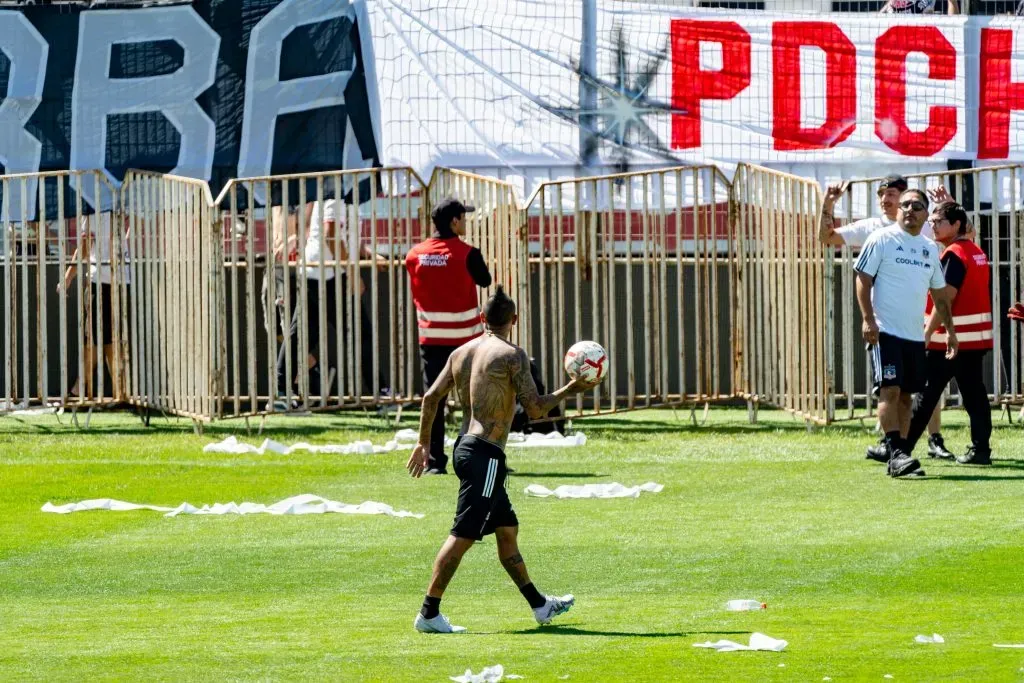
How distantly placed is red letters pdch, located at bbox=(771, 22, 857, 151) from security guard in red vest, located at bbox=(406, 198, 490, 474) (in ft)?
18.9

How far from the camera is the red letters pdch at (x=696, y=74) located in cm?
1944

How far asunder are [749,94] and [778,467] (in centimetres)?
579

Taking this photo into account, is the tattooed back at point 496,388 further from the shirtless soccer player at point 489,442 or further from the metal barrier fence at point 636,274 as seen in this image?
the metal barrier fence at point 636,274

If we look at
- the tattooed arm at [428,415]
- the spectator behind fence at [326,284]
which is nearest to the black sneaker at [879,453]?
the spectator behind fence at [326,284]

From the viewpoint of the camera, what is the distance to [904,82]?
19375 millimetres

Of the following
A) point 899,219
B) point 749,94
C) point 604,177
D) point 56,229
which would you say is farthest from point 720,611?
point 56,229

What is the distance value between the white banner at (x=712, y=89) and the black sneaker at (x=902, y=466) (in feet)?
20.7

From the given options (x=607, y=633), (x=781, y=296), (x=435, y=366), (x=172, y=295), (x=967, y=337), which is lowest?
(x=607, y=633)

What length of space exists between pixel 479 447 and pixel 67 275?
10.9 m

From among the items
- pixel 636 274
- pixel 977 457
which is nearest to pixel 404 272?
pixel 636 274

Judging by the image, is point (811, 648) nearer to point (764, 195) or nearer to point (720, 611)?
point (720, 611)

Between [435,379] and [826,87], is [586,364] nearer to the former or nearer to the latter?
[435,379]

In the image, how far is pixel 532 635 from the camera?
8211 millimetres

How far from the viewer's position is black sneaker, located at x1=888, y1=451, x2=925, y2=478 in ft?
44.5
